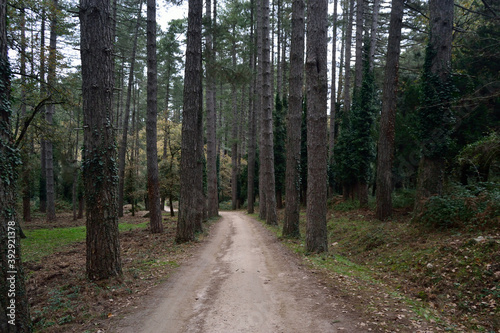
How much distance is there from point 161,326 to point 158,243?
23.0 ft

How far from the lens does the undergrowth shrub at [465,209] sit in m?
7.09

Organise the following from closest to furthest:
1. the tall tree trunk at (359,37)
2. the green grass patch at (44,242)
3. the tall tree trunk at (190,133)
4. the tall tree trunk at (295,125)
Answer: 1. the green grass patch at (44,242)
2. the tall tree trunk at (190,133)
3. the tall tree trunk at (295,125)
4. the tall tree trunk at (359,37)

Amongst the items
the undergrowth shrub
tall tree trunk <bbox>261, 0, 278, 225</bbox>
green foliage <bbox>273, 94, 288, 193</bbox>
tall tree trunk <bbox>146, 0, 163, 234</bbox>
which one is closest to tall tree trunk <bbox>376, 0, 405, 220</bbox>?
the undergrowth shrub

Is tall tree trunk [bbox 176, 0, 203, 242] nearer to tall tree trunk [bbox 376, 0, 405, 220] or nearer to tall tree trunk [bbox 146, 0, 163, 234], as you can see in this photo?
tall tree trunk [bbox 146, 0, 163, 234]

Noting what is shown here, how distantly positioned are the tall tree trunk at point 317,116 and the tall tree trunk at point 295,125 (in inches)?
108

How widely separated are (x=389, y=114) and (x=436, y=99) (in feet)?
9.73

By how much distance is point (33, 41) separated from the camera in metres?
10.2

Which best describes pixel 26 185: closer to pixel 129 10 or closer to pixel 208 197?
pixel 208 197

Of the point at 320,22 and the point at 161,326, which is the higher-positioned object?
the point at 320,22

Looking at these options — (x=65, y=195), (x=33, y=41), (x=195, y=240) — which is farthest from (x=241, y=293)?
(x=65, y=195)

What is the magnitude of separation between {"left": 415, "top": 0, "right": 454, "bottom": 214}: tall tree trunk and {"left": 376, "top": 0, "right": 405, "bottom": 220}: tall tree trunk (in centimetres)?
231

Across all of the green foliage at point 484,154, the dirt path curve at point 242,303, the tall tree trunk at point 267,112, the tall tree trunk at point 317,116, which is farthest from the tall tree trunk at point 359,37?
the dirt path curve at point 242,303

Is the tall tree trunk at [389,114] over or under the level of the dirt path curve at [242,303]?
over

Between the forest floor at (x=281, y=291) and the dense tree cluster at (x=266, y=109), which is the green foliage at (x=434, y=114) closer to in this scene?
the dense tree cluster at (x=266, y=109)
